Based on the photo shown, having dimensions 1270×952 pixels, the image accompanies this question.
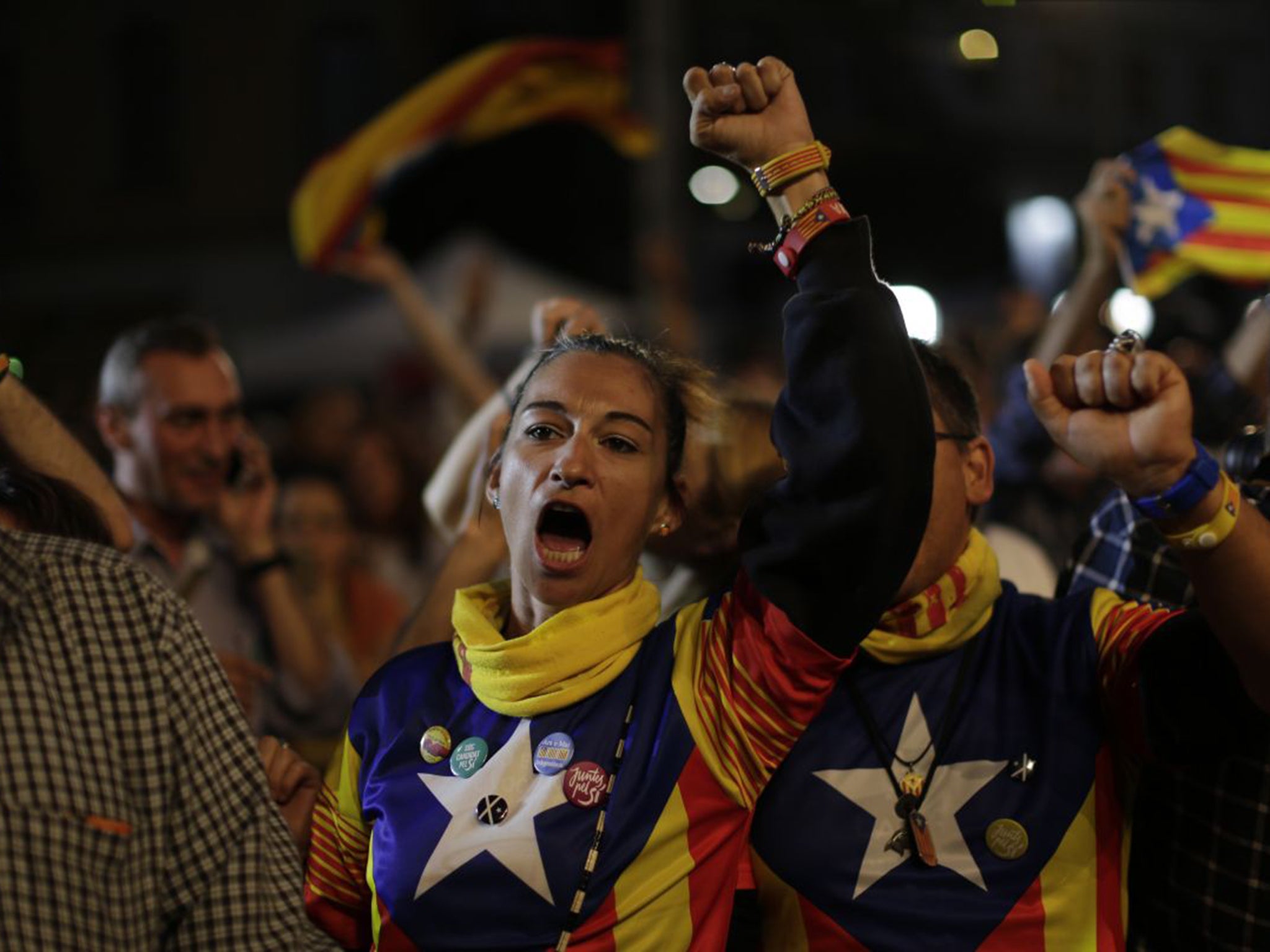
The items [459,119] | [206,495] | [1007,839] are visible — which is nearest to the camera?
[1007,839]

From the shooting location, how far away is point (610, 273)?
65.0ft

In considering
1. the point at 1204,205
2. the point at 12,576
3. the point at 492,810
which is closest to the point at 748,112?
the point at 492,810

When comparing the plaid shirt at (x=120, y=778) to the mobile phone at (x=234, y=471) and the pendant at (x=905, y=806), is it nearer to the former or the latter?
the pendant at (x=905, y=806)

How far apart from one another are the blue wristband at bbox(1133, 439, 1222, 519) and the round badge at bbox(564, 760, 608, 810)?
0.89m

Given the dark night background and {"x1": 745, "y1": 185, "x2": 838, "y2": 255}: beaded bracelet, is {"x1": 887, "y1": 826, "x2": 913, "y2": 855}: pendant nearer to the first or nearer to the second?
{"x1": 745, "y1": 185, "x2": 838, "y2": 255}: beaded bracelet

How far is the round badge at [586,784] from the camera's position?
2.29 metres

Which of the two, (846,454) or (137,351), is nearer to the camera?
(846,454)

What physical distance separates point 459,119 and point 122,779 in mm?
3474

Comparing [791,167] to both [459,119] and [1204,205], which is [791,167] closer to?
[1204,205]

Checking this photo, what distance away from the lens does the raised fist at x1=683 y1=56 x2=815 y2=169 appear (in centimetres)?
230

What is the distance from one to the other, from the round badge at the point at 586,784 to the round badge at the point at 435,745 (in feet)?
0.72

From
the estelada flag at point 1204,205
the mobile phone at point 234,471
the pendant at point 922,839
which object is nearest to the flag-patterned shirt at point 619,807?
the pendant at point 922,839

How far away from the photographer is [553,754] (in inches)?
91.7

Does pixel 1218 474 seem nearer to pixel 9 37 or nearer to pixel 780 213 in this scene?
pixel 780 213
